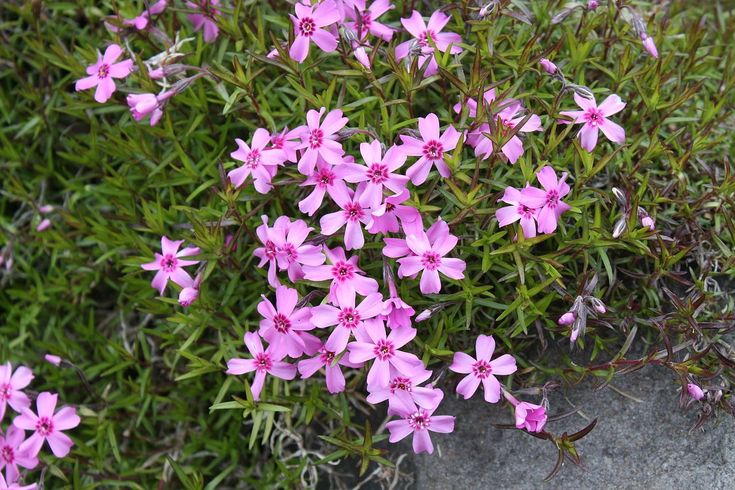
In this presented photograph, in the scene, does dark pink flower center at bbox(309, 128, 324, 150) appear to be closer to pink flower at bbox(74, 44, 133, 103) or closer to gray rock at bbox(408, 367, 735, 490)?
pink flower at bbox(74, 44, 133, 103)

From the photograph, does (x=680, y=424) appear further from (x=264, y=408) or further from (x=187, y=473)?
(x=187, y=473)

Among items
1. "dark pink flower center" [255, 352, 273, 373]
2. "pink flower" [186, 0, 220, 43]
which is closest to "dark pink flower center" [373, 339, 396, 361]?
"dark pink flower center" [255, 352, 273, 373]

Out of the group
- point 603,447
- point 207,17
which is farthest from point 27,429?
point 603,447

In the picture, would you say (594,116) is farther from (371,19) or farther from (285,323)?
(285,323)

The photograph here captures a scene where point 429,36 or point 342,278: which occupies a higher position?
point 429,36

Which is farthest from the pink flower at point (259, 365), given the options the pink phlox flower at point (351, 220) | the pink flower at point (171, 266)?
the pink phlox flower at point (351, 220)

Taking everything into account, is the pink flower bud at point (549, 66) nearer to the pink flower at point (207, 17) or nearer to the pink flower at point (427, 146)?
the pink flower at point (427, 146)
